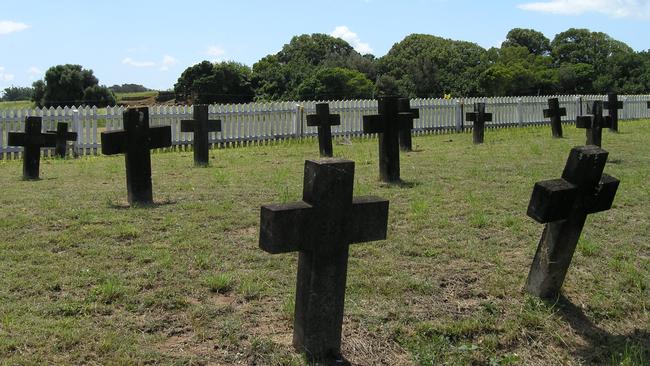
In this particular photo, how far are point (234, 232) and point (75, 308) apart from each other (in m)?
2.17

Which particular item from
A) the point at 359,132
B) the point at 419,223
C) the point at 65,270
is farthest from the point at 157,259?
the point at 359,132

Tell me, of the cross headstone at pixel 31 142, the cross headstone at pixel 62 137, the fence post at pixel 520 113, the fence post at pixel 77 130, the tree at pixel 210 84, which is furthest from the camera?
the tree at pixel 210 84

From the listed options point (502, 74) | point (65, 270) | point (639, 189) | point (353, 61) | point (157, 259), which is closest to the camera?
point (65, 270)

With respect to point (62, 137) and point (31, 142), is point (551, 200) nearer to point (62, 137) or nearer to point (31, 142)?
point (31, 142)

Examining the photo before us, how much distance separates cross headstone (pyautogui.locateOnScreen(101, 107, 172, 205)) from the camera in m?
7.77

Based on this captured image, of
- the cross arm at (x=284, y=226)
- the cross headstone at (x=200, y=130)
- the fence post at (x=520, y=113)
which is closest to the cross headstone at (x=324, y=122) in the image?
the cross headstone at (x=200, y=130)

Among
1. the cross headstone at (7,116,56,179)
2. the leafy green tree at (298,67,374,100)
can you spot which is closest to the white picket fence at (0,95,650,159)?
the cross headstone at (7,116,56,179)

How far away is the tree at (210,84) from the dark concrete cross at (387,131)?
1223 inches

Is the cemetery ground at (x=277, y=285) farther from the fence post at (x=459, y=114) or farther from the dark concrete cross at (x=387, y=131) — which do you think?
the fence post at (x=459, y=114)

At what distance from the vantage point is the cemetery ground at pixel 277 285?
3986 millimetres

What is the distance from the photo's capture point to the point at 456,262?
553cm

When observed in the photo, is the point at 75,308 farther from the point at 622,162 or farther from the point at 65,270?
the point at 622,162

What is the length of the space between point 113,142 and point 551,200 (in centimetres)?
535

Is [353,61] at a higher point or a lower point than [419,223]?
higher
